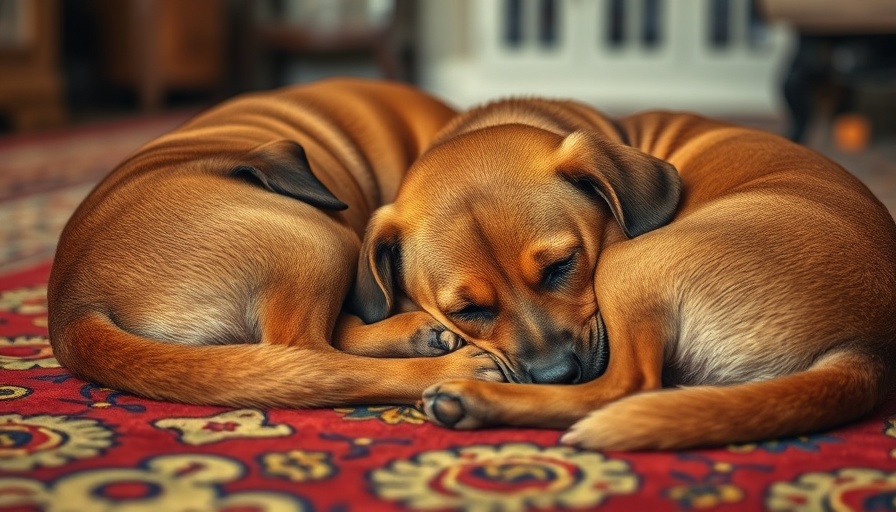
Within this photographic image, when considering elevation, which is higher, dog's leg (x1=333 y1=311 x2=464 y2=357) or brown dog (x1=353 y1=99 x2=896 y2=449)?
brown dog (x1=353 y1=99 x2=896 y2=449)

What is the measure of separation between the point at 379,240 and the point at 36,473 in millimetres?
946

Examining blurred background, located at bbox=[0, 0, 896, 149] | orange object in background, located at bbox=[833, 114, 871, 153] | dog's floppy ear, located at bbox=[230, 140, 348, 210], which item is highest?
dog's floppy ear, located at bbox=[230, 140, 348, 210]

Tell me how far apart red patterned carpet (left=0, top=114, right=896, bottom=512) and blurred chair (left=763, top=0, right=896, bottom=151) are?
13.7 ft

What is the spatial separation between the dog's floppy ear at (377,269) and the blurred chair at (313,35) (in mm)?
7524

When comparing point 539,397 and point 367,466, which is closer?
point 367,466

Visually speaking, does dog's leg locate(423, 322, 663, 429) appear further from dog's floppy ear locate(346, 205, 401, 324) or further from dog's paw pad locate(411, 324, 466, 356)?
dog's floppy ear locate(346, 205, 401, 324)

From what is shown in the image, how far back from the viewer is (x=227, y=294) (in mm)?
2275

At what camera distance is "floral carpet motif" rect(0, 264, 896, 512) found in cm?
162

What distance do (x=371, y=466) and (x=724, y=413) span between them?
1.92 feet

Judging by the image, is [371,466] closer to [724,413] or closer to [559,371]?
[559,371]

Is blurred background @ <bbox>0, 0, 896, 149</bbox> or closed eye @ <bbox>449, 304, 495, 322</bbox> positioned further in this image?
blurred background @ <bbox>0, 0, 896, 149</bbox>

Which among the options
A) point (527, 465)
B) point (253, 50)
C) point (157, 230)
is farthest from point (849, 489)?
point (253, 50)

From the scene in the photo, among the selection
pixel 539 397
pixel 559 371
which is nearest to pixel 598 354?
pixel 559 371

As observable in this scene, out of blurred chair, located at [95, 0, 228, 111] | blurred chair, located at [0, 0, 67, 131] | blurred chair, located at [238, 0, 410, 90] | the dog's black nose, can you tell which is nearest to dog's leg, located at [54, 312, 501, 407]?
the dog's black nose
